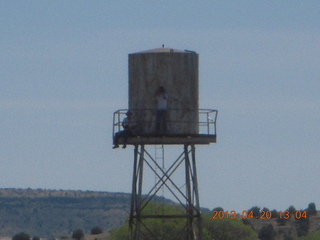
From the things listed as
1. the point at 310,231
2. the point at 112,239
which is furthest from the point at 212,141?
the point at 310,231

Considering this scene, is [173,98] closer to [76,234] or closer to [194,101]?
[194,101]

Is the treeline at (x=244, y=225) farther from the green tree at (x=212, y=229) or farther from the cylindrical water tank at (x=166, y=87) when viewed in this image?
the cylindrical water tank at (x=166, y=87)

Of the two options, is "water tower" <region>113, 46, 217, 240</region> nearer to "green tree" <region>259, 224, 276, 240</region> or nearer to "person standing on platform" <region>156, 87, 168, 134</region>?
"person standing on platform" <region>156, 87, 168, 134</region>

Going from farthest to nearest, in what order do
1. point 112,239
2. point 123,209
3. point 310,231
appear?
point 123,209, point 310,231, point 112,239

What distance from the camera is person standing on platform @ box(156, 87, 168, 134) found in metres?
41.1

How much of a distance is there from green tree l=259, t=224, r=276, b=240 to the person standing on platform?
46628mm

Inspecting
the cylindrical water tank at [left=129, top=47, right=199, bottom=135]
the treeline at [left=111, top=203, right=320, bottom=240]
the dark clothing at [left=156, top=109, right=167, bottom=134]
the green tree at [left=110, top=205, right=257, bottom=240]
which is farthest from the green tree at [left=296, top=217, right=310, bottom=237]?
the dark clothing at [left=156, top=109, right=167, bottom=134]

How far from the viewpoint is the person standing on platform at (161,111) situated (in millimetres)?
41125

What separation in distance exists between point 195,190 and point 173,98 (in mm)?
3021

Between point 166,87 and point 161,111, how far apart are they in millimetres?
763

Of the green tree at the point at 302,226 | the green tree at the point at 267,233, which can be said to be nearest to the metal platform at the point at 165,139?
the green tree at the point at 267,233

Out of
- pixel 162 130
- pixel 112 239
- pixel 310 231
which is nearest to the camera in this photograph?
pixel 162 130

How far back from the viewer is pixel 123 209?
199000 mm

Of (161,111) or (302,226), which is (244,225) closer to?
(302,226)
